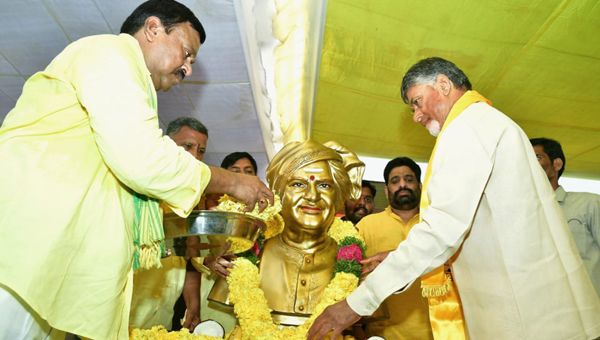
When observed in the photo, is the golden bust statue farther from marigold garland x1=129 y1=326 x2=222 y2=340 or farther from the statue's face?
marigold garland x1=129 y1=326 x2=222 y2=340

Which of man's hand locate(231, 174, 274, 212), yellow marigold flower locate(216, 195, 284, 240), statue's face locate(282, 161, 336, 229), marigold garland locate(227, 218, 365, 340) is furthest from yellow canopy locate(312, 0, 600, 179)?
man's hand locate(231, 174, 274, 212)

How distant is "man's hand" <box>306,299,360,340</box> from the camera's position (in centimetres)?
209

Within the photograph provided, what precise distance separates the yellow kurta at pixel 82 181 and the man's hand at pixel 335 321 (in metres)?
0.91

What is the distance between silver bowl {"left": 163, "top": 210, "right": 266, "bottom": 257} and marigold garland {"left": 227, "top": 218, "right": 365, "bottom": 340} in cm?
49

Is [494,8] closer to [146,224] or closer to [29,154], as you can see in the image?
[146,224]

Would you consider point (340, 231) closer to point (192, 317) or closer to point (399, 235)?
point (399, 235)

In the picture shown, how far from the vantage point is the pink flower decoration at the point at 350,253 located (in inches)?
115

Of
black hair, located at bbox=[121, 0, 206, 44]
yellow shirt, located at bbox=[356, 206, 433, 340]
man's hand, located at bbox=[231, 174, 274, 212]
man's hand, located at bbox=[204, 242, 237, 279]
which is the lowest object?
yellow shirt, located at bbox=[356, 206, 433, 340]

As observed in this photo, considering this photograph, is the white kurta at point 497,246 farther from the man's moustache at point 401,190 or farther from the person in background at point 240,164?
the person in background at point 240,164

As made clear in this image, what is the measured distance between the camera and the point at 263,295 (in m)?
2.78

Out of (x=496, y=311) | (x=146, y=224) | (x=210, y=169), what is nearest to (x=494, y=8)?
(x=496, y=311)

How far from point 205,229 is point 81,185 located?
2.22 feet

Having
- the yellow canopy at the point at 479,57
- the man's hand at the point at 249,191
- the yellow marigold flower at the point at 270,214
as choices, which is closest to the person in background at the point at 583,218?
the yellow canopy at the point at 479,57

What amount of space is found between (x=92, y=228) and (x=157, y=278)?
1.62m
